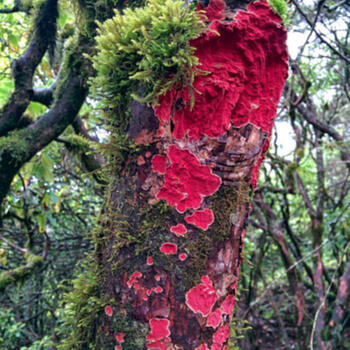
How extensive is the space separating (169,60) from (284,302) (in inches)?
184

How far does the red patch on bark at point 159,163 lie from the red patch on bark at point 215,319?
0.44 metres

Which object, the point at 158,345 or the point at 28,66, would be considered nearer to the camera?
the point at 158,345

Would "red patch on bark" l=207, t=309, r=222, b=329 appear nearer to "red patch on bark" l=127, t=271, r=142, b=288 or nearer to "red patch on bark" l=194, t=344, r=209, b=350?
"red patch on bark" l=194, t=344, r=209, b=350

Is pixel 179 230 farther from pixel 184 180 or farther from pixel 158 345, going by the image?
pixel 158 345

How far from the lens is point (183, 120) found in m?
1.00

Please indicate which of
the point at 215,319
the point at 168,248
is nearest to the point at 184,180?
the point at 168,248

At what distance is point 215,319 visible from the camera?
3.24ft

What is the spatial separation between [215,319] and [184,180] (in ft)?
1.37

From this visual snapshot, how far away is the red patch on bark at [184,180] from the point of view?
0.98 metres

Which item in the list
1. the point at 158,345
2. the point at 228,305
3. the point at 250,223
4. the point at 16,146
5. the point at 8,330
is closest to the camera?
the point at 158,345

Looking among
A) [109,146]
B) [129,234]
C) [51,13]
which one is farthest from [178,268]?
[51,13]

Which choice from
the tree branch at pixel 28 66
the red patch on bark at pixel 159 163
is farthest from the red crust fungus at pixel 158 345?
the tree branch at pixel 28 66

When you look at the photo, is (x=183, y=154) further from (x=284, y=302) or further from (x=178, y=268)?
(x=284, y=302)

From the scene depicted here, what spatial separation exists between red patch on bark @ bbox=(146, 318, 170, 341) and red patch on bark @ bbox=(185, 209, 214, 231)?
27cm
